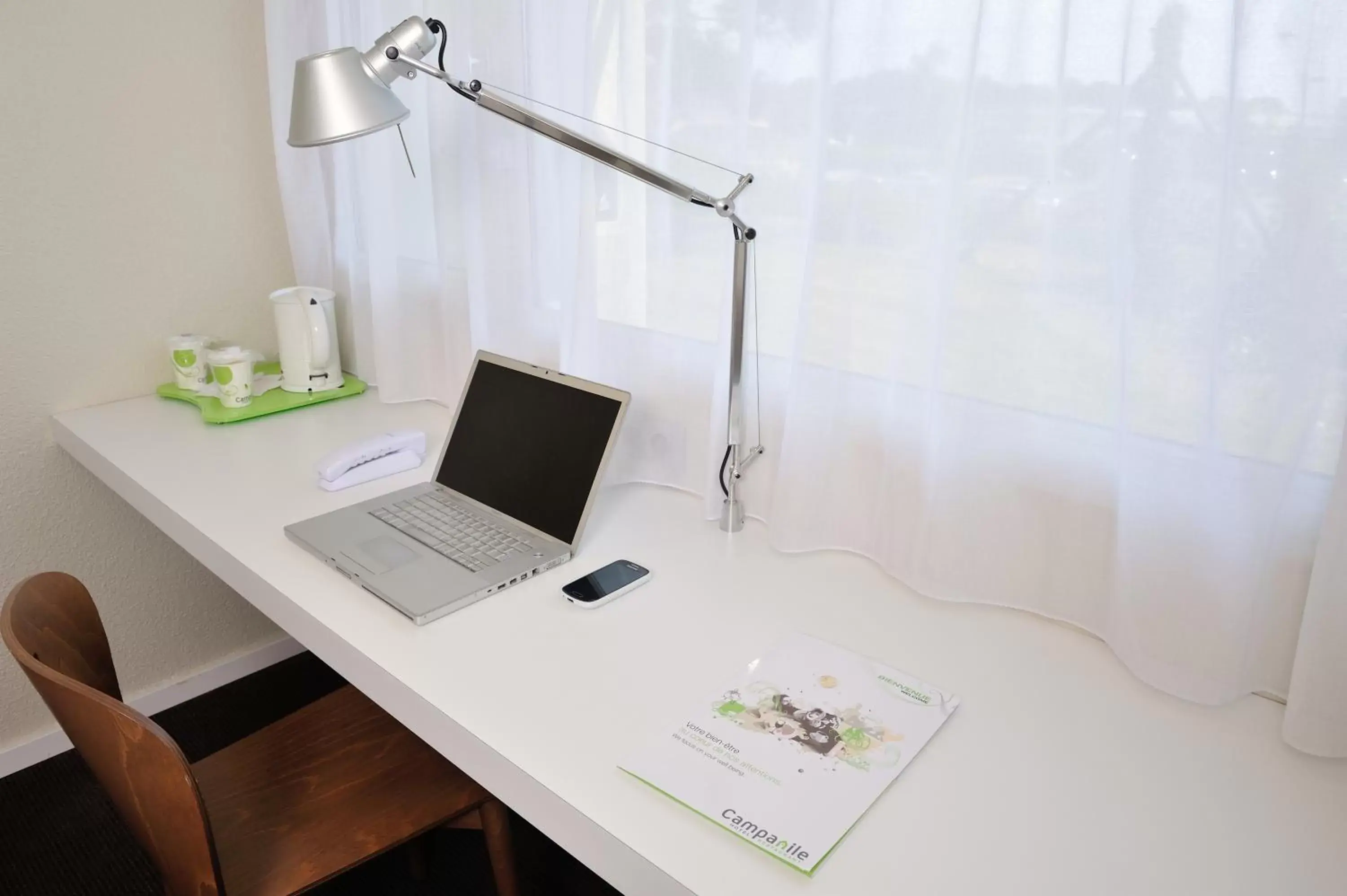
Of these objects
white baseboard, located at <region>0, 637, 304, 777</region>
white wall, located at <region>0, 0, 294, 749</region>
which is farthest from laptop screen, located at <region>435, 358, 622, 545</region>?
white baseboard, located at <region>0, 637, 304, 777</region>

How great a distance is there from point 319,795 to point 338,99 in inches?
34.4

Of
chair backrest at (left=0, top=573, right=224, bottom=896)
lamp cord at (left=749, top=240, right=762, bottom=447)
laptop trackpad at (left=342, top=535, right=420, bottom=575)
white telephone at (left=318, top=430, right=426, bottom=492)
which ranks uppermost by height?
lamp cord at (left=749, top=240, right=762, bottom=447)

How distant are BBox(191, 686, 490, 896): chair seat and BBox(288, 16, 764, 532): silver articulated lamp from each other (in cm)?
78

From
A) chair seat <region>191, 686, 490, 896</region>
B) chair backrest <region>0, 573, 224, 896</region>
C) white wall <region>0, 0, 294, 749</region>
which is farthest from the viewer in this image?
white wall <region>0, 0, 294, 749</region>

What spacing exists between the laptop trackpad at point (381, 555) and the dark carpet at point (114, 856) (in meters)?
0.67

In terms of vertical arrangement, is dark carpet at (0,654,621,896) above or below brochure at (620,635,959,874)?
below

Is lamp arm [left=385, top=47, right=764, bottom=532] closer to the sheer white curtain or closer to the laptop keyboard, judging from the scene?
the sheer white curtain

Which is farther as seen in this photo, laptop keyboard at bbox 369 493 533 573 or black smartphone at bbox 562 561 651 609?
laptop keyboard at bbox 369 493 533 573

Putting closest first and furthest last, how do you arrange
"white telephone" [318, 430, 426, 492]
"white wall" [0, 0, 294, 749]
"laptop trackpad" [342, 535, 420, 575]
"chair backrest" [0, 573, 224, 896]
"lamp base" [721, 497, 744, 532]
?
"chair backrest" [0, 573, 224, 896]
"laptop trackpad" [342, 535, 420, 575]
"lamp base" [721, 497, 744, 532]
"white telephone" [318, 430, 426, 492]
"white wall" [0, 0, 294, 749]

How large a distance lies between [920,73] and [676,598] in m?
0.67

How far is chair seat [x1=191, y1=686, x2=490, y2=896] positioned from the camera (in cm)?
107

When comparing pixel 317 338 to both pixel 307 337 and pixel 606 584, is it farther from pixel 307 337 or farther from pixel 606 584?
pixel 606 584

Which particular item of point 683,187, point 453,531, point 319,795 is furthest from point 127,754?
point 683,187

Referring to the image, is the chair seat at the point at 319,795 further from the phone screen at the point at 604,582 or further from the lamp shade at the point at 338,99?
the lamp shade at the point at 338,99
